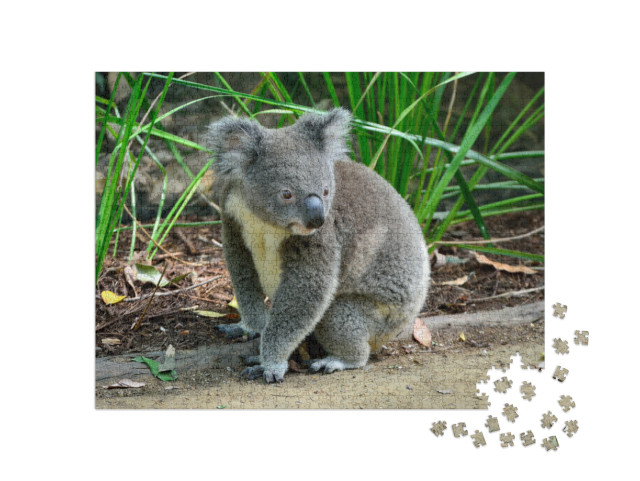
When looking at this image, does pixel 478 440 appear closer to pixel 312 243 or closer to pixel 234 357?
pixel 312 243

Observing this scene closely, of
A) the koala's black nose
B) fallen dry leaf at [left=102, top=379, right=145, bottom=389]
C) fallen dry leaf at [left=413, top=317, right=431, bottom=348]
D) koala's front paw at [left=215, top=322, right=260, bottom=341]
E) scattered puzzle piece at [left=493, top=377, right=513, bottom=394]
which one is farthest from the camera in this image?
fallen dry leaf at [left=413, top=317, right=431, bottom=348]

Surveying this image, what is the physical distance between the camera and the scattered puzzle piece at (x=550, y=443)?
4086 mm

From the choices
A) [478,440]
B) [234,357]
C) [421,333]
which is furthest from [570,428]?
[234,357]

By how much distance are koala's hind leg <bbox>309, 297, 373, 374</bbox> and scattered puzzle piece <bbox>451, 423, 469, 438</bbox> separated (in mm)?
823

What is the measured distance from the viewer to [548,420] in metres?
4.12

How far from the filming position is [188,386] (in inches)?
172

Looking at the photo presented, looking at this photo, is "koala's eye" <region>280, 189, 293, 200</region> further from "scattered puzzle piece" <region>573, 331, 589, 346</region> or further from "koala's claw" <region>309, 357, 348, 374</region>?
"scattered puzzle piece" <region>573, 331, 589, 346</region>

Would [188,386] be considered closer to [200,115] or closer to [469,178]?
[200,115]

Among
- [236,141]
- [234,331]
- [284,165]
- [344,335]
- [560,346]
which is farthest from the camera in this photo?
[234,331]

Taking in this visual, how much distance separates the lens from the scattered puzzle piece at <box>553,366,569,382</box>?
4.30 metres

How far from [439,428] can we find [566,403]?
2.71 ft

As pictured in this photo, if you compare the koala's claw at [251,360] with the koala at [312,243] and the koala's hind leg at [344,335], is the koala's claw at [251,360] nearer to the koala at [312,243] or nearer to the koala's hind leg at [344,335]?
the koala at [312,243]

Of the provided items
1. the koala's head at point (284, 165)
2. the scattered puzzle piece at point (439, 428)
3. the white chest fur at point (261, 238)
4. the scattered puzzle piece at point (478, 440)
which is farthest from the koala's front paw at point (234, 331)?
the scattered puzzle piece at point (478, 440)

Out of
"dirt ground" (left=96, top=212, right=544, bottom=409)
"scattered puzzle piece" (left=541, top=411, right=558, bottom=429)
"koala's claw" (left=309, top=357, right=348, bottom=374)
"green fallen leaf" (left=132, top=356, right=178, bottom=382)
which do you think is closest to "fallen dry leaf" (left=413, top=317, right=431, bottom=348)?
"dirt ground" (left=96, top=212, right=544, bottom=409)
